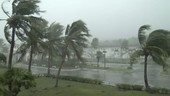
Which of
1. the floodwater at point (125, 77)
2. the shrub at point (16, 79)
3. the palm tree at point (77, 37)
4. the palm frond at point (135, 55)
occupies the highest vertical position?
the palm tree at point (77, 37)

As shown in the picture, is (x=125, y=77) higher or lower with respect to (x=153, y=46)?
lower

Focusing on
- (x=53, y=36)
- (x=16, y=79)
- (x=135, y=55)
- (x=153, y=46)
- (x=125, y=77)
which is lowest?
(x=125, y=77)

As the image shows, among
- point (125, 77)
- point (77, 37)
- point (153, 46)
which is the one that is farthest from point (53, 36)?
point (153, 46)

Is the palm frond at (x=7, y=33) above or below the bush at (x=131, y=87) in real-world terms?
above


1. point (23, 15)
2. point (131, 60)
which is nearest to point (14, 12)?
point (23, 15)

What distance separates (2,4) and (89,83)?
1230 centimetres

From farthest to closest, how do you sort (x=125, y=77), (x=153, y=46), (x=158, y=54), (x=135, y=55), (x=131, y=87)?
(x=125, y=77)
(x=131, y=87)
(x=135, y=55)
(x=153, y=46)
(x=158, y=54)

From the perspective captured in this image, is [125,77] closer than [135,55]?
No

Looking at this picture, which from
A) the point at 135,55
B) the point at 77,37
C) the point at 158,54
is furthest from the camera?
the point at 77,37

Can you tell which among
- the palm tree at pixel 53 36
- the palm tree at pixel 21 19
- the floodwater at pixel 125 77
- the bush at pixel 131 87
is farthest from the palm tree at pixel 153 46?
the palm tree at pixel 53 36

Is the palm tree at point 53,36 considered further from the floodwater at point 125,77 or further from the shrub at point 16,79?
the shrub at point 16,79

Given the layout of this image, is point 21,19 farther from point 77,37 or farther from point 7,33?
point 77,37

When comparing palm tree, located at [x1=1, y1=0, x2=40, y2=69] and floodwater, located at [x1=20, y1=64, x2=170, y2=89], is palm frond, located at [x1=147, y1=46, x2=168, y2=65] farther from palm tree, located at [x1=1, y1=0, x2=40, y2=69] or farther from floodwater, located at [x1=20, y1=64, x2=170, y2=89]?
palm tree, located at [x1=1, y1=0, x2=40, y2=69]

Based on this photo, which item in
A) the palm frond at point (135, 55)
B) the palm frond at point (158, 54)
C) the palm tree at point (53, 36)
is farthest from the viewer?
the palm tree at point (53, 36)
